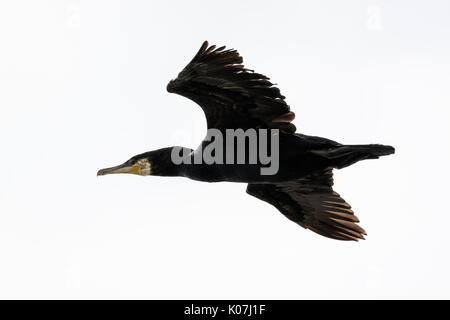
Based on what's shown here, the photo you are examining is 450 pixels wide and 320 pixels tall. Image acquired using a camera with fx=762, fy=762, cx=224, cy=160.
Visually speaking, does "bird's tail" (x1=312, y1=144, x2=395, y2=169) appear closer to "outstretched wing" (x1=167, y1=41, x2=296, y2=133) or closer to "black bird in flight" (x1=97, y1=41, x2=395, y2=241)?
"black bird in flight" (x1=97, y1=41, x2=395, y2=241)

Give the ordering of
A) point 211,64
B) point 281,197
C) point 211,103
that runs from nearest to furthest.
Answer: point 211,64, point 211,103, point 281,197

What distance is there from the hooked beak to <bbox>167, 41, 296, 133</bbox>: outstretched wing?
1.36m

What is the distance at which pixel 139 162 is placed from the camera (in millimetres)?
10555

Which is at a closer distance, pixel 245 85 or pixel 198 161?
pixel 245 85

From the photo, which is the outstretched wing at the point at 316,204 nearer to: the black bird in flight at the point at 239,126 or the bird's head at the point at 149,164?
the black bird in flight at the point at 239,126

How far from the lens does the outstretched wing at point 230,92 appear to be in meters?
9.05

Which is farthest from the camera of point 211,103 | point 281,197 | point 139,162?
point 281,197

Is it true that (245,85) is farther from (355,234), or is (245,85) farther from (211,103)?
(355,234)

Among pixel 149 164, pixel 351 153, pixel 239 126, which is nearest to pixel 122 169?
pixel 149 164

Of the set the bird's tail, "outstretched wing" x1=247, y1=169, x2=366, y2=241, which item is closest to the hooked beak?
"outstretched wing" x1=247, y1=169, x2=366, y2=241

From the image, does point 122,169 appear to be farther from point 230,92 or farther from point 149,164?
point 230,92

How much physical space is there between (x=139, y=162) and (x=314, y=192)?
2.58m

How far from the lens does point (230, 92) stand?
9.44m

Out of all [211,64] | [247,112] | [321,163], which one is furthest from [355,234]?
[211,64]
